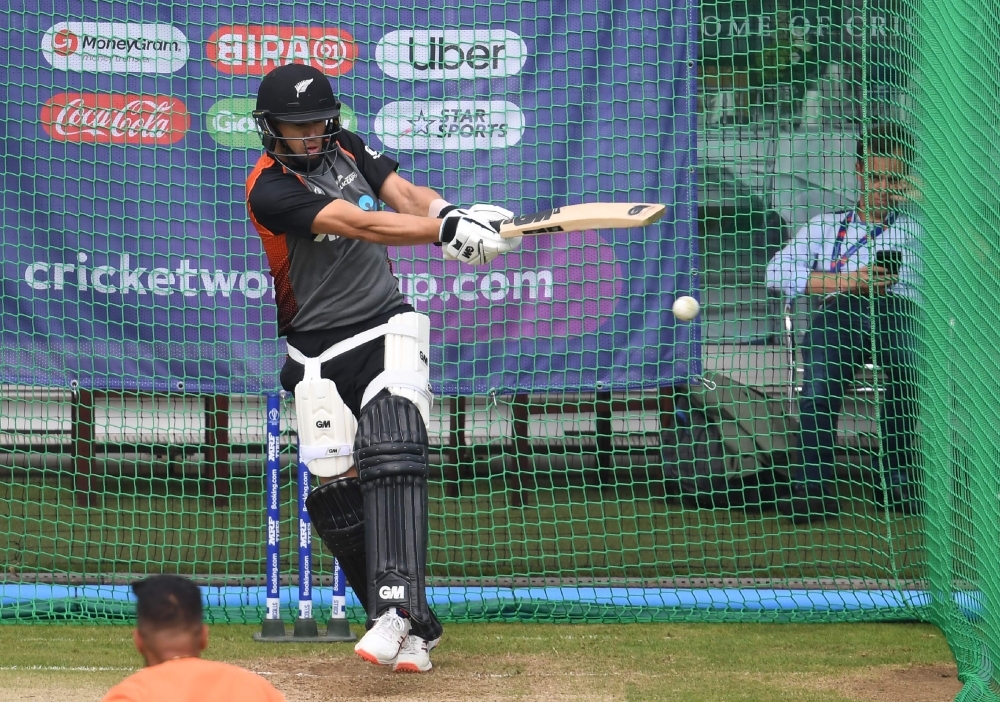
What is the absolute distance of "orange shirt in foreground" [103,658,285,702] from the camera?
7.52ft

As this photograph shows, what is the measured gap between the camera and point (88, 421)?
691 cm

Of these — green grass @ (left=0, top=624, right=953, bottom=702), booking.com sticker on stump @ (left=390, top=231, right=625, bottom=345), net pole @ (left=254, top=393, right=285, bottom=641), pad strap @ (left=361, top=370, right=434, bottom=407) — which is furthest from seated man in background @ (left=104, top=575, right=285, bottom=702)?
booking.com sticker on stump @ (left=390, top=231, right=625, bottom=345)

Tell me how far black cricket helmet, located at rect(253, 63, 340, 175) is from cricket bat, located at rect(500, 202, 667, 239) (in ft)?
2.44

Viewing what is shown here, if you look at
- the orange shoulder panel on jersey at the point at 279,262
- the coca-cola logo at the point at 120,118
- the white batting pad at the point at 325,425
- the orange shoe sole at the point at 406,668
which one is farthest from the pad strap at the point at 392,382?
the coca-cola logo at the point at 120,118

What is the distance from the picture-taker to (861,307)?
6543mm

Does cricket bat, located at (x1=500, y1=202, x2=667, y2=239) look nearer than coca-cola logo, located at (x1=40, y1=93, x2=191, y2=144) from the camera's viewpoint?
Yes

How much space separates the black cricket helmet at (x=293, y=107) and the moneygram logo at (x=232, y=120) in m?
2.02

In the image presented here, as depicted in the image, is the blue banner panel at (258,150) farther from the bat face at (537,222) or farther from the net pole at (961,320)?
the bat face at (537,222)

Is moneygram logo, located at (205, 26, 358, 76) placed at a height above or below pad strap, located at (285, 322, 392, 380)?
above

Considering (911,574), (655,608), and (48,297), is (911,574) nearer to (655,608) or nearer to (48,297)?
(655,608)

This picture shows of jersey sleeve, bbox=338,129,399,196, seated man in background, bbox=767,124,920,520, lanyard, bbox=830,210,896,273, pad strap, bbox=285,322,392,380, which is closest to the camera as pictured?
pad strap, bbox=285,322,392,380

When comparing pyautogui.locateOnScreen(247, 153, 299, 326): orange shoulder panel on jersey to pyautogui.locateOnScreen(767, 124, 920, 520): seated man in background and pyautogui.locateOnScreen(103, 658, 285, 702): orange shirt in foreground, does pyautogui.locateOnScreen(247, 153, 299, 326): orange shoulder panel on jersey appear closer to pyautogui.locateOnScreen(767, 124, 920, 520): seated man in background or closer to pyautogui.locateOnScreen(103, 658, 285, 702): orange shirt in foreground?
pyautogui.locateOnScreen(103, 658, 285, 702): orange shirt in foreground

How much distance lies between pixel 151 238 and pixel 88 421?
1175 millimetres

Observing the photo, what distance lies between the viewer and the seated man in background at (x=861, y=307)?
6004 millimetres
